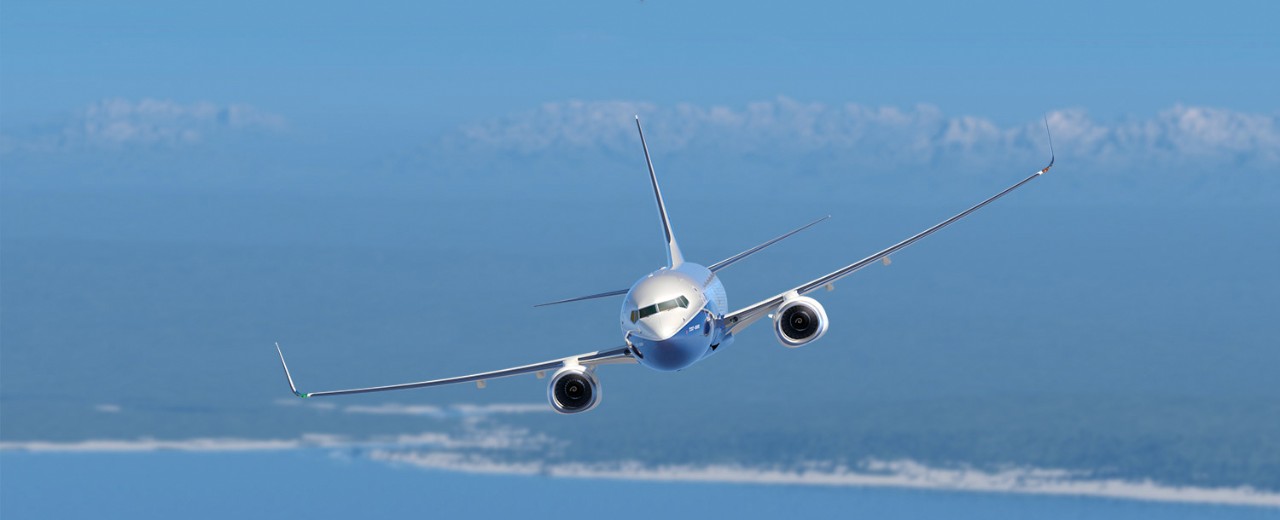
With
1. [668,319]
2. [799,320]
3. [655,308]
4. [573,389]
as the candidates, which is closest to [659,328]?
[668,319]

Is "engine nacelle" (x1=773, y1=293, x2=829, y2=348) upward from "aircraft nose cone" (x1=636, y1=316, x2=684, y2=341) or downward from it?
upward

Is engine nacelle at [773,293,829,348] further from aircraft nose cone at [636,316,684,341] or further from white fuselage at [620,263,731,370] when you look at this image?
aircraft nose cone at [636,316,684,341]

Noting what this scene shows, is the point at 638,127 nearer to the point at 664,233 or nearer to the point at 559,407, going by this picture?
the point at 664,233

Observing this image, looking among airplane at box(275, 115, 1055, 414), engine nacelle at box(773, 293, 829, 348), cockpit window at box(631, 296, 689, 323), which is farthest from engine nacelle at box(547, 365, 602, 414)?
engine nacelle at box(773, 293, 829, 348)

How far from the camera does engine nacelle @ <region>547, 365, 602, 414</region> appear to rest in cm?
9756

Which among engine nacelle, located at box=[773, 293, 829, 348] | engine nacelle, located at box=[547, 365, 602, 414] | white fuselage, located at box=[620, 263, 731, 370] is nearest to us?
white fuselage, located at box=[620, 263, 731, 370]

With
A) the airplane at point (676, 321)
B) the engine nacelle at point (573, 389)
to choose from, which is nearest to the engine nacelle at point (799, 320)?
the airplane at point (676, 321)

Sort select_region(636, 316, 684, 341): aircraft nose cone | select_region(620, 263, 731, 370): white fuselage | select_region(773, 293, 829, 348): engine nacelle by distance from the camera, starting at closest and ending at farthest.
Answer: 1. select_region(636, 316, 684, 341): aircraft nose cone
2. select_region(620, 263, 731, 370): white fuselage
3. select_region(773, 293, 829, 348): engine nacelle

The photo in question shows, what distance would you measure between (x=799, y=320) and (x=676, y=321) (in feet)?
35.4

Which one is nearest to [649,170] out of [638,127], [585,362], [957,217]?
[638,127]

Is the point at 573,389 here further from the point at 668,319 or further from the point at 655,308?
the point at 668,319

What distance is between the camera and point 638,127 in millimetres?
103062

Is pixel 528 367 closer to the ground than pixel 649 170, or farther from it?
closer to the ground

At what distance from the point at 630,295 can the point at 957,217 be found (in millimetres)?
24530
